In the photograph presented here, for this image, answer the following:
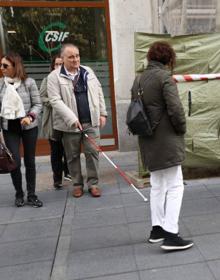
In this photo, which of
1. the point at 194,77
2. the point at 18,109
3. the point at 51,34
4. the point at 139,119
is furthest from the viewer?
the point at 51,34

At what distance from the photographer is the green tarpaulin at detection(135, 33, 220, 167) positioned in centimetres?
494

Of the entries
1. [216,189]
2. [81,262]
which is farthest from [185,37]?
[81,262]

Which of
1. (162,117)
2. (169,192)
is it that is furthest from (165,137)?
(169,192)

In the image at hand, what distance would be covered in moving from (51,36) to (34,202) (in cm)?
374

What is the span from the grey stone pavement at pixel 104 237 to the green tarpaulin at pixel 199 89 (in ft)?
1.42

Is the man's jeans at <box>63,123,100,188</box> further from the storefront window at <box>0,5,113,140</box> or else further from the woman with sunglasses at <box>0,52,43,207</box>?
the storefront window at <box>0,5,113,140</box>

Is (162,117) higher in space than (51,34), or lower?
lower

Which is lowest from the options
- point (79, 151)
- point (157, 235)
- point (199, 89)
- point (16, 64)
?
point (157, 235)

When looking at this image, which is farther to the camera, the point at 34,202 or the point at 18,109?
the point at 34,202

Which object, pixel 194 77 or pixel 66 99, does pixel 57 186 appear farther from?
pixel 194 77

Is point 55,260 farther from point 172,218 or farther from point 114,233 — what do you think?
point 172,218

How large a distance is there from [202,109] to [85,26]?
11.3ft

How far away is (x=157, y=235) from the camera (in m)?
3.58

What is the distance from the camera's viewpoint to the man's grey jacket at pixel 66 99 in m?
4.73
